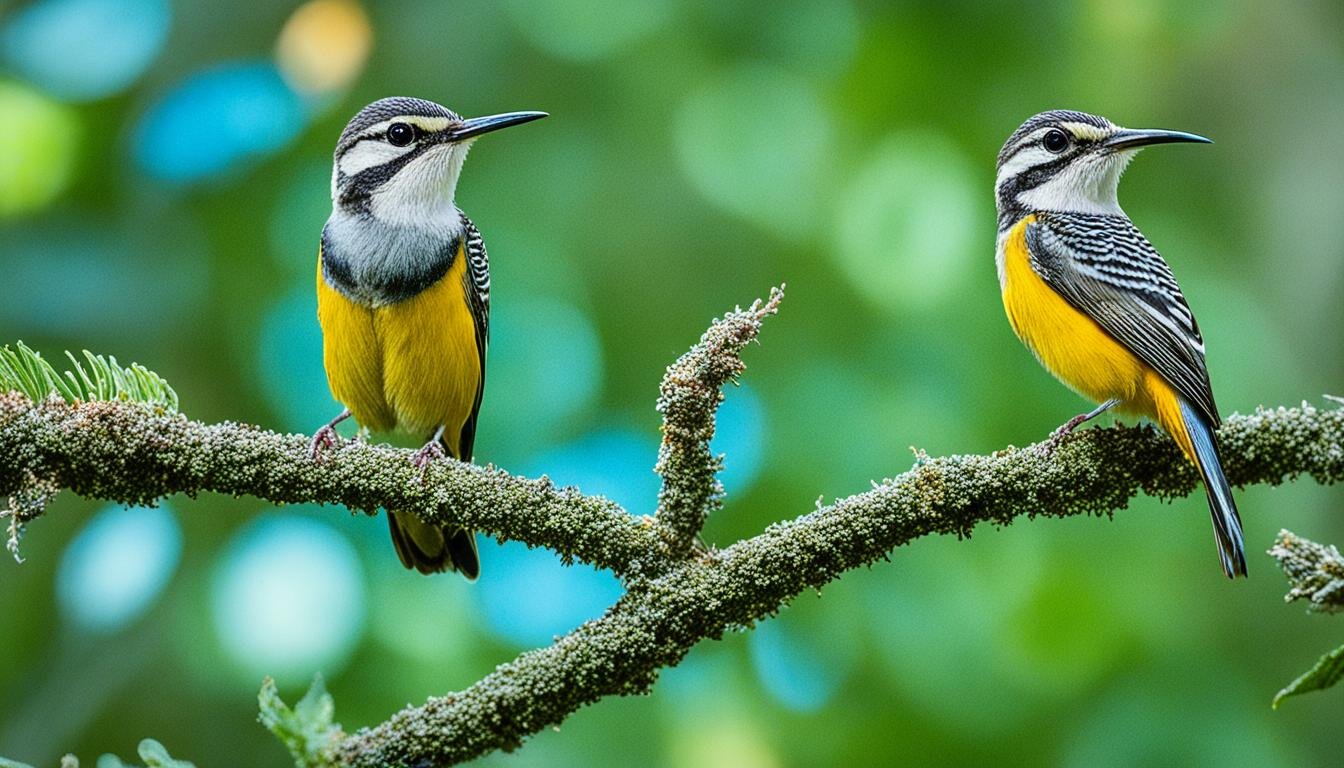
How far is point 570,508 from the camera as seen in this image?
2.62 meters

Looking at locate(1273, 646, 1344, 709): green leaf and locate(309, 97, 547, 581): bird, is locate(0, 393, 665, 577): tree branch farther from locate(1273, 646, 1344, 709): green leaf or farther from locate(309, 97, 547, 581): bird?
locate(1273, 646, 1344, 709): green leaf

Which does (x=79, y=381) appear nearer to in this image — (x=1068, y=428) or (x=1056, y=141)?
(x=1068, y=428)

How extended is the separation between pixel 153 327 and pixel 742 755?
3.50 metres

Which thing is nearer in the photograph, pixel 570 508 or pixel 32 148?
pixel 570 508

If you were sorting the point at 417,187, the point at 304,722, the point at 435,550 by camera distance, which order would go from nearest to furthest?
the point at 304,722, the point at 417,187, the point at 435,550

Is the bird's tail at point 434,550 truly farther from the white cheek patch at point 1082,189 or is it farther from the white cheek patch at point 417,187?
the white cheek patch at point 1082,189

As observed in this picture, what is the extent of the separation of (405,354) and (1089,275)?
1.94 metres

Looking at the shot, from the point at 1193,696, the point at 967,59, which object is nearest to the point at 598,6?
the point at 967,59

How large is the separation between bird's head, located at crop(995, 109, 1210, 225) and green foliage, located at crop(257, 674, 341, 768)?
8.08 feet

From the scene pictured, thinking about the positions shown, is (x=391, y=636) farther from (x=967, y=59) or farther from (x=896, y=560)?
(x=967, y=59)

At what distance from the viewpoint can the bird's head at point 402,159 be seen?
Answer: 11.7 ft

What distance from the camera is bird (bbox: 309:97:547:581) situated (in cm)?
360

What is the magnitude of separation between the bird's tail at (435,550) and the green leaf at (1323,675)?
95.8 inches

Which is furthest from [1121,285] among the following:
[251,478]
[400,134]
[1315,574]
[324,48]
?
[324,48]
